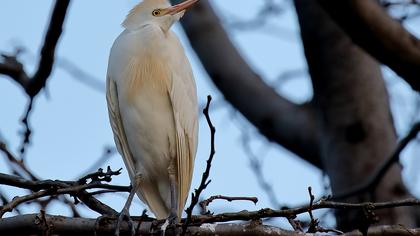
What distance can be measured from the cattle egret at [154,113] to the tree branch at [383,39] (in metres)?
0.86

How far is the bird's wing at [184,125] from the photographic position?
3.95 m

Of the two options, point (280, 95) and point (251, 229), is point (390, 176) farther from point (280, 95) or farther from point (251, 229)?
point (251, 229)

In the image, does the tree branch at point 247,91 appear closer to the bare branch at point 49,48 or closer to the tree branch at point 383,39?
the tree branch at point 383,39

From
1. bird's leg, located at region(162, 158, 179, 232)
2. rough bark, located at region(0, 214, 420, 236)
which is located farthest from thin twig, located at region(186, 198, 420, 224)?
bird's leg, located at region(162, 158, 179, 232)

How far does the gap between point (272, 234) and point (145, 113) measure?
53.9 inches

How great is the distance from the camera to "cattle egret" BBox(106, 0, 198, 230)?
4000mm

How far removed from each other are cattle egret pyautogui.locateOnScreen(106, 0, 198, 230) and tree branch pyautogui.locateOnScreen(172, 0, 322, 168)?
1.71 m

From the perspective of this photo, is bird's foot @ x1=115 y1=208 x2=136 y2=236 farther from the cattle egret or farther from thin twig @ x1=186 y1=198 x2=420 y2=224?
the cattle egret

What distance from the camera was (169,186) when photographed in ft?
13.1

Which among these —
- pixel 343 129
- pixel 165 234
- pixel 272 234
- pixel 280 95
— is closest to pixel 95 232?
pixel 165 234

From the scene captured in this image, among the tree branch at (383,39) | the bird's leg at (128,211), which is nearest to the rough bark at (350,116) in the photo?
the tree branch at (383,39)

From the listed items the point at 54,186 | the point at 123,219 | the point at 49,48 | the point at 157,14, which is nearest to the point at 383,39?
the point at 157,14

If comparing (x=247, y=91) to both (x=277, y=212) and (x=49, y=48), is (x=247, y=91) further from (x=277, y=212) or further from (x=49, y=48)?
(x=277, y=212)

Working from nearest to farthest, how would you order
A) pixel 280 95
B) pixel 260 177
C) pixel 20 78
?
pixel 20 78
pixel 260 177
pixel 280 95
